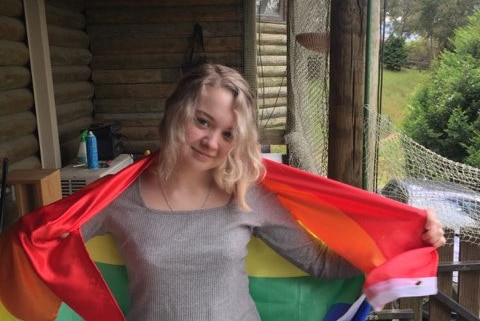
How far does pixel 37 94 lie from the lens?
3.92 m

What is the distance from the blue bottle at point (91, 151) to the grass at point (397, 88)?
12330mm

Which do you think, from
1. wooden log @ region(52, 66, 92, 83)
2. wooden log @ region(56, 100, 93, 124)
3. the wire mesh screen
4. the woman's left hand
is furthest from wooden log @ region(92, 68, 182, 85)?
the woman's left hand

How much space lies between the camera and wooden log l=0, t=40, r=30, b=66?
3357 millimetres

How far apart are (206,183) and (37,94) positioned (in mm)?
2902

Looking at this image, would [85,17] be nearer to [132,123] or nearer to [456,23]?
[132,123]

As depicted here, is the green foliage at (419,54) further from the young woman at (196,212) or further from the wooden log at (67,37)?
the young woman at (196,212)

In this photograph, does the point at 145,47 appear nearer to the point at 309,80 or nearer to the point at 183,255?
the point at 309,80

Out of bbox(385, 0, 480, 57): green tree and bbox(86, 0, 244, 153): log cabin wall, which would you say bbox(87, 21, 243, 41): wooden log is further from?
bbox(385, 0, 480, 57): green tree

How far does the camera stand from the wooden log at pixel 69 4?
4526mm

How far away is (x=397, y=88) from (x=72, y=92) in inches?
538

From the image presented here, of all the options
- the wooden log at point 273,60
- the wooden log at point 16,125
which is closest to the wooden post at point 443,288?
the wooden log at point 16,125

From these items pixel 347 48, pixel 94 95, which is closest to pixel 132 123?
pixel 94 95

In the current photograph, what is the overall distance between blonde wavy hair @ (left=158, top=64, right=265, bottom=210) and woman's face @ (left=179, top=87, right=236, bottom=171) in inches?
0.5

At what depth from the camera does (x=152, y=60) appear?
5.62m
